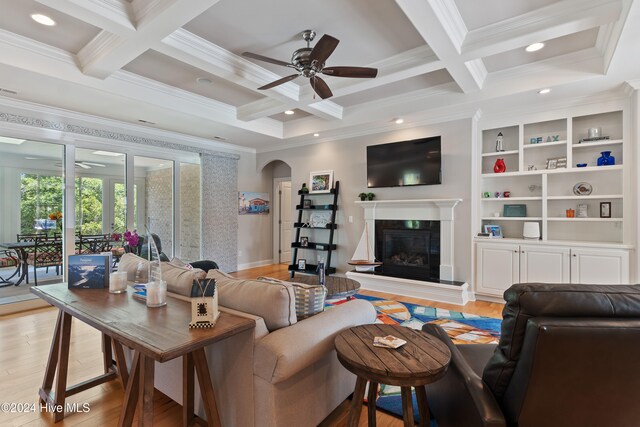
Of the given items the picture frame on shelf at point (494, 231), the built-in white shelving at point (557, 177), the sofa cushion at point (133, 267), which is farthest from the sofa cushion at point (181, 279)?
the built-in white shelving at point (557, 177)

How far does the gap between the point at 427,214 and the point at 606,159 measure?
88.0 inches

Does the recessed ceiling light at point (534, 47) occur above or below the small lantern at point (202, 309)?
above

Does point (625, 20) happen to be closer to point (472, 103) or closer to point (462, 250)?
point (472, 103)

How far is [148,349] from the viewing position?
4.07 feet

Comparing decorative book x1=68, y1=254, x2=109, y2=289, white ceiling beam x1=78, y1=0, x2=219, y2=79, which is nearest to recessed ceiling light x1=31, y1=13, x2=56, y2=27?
white ceiling beam x1=78, y1=0, x2=219, y2=79

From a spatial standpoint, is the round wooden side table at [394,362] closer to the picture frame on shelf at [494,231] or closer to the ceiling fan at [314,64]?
the ceiling fan at [314,64]

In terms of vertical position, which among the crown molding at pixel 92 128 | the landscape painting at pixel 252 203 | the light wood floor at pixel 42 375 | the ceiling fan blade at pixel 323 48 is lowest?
the light wood floor at pixel 42 375

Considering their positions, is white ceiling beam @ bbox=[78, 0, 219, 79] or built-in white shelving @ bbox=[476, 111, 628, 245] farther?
built-in white shelving @ bbox=[476, 111, 628, 245]

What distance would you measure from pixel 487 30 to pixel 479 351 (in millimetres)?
2783

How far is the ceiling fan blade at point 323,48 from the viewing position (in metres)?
2.52

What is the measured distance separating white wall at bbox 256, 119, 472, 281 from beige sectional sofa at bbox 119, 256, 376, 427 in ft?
10.8

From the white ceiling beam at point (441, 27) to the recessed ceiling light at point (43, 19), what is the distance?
9.70ft

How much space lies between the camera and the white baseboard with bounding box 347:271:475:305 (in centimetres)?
436

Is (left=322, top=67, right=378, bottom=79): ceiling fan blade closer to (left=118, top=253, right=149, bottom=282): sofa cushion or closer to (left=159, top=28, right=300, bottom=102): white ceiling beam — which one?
(left=159, top=28, right=300, bottom=102): white ceiling beam
